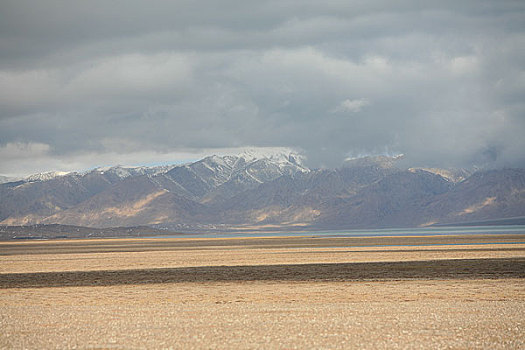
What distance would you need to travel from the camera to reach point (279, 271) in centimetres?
5316

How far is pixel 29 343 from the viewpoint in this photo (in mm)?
21906

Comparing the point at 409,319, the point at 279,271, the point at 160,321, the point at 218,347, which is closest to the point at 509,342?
the point at 409,319

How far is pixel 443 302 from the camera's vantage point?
99.8 ft

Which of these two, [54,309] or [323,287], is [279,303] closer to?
[323,287]

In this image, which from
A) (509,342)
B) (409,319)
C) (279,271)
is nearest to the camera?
(509,342)

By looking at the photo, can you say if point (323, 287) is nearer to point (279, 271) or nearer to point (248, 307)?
Result: point (248, 307)

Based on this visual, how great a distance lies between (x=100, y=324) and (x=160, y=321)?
2239 mm

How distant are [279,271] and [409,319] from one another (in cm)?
2827

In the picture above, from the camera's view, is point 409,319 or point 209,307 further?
point 209,307

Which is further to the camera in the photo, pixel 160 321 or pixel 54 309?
pixel 54 309

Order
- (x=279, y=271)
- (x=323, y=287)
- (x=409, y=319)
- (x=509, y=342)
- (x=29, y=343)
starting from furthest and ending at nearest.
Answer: (x=279, y=271)
(x=323, y=287)
(x=409, y=319)
(x=29, y=343)
(x=509, y=342)

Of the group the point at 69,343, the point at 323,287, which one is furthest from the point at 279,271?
the point at 69,343

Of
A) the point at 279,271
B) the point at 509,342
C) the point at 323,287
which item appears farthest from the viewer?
the point at 279,271

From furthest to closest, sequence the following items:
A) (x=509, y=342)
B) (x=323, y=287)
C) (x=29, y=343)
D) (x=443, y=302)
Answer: (x=323, y=287), (x=443, y=302), (x=29, y=343), (x=509, y=342)
